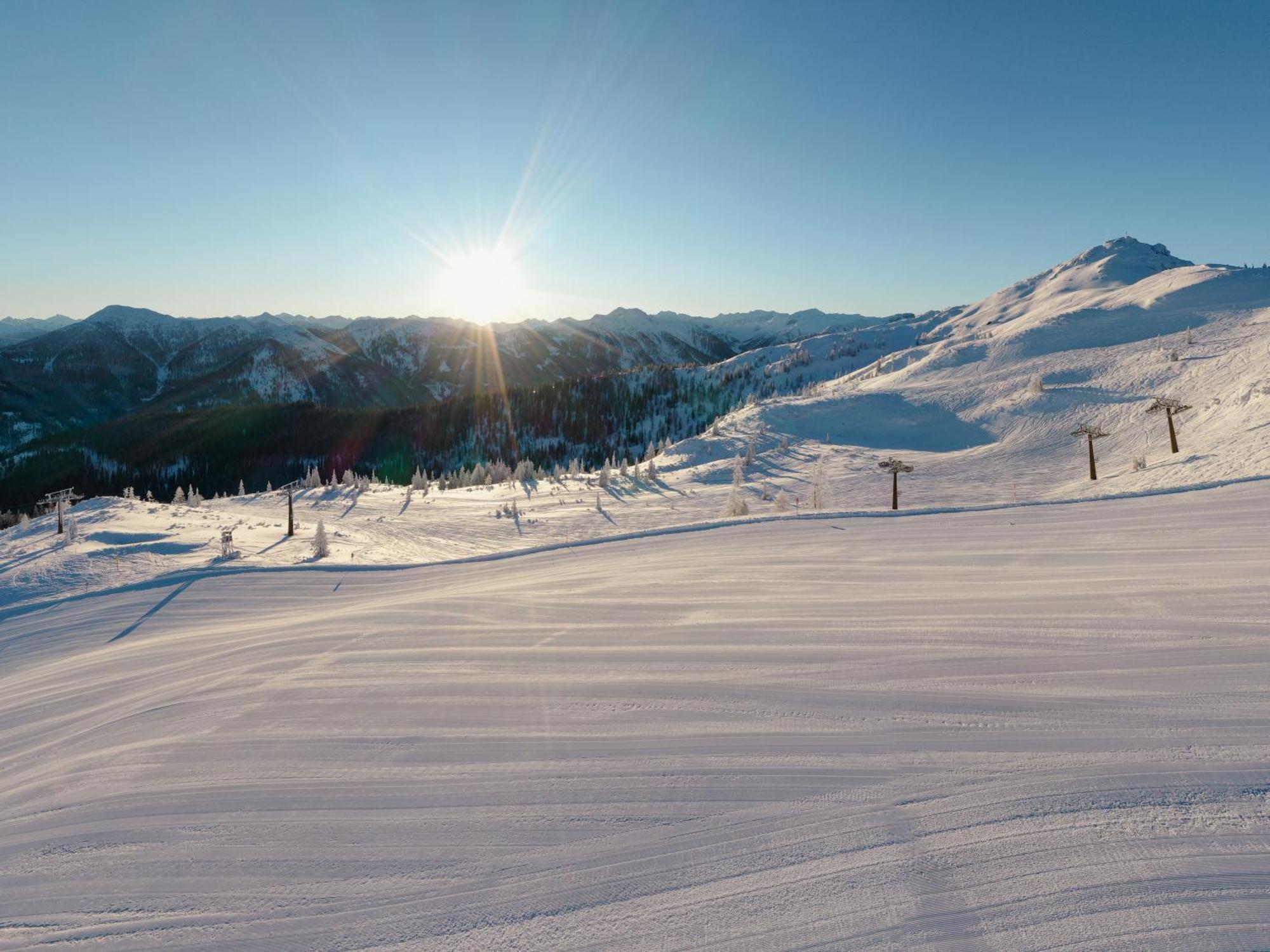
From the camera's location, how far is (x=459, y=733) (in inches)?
152

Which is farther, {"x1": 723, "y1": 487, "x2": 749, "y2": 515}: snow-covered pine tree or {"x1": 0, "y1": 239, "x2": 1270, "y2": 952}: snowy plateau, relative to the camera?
{"x1": 723, "y1": 487, "x2": 749, "y2": 515}: snow-covered pine tree

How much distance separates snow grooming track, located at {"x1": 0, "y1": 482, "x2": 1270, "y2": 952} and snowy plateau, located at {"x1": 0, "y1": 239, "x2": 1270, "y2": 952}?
0.02 m

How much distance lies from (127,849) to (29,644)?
293 inches

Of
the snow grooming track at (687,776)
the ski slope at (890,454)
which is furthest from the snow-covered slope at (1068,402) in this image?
the snow grooming track at (687,776)

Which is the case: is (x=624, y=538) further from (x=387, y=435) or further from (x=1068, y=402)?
(x=387, y=435)

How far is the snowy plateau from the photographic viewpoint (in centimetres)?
246

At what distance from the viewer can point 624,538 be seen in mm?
10781

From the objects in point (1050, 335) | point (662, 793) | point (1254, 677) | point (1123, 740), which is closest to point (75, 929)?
point (662, 793)

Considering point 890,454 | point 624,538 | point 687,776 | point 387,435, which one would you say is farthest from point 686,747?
point 387,435

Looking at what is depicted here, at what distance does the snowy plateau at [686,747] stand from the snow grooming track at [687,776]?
0.06 ft

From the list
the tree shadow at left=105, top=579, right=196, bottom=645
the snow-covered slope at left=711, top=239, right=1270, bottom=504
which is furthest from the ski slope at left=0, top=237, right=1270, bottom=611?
the tree shadow at left=105, top=579, right=196, bottom=645

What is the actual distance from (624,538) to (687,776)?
24.8 ft

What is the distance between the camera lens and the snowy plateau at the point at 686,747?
2463mm

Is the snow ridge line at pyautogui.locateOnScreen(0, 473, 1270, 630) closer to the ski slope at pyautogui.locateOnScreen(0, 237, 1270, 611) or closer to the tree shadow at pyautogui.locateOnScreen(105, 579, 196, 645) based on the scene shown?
the ski slope at pyautogui.locateOnScreen(0, 237, 1270, 611)
